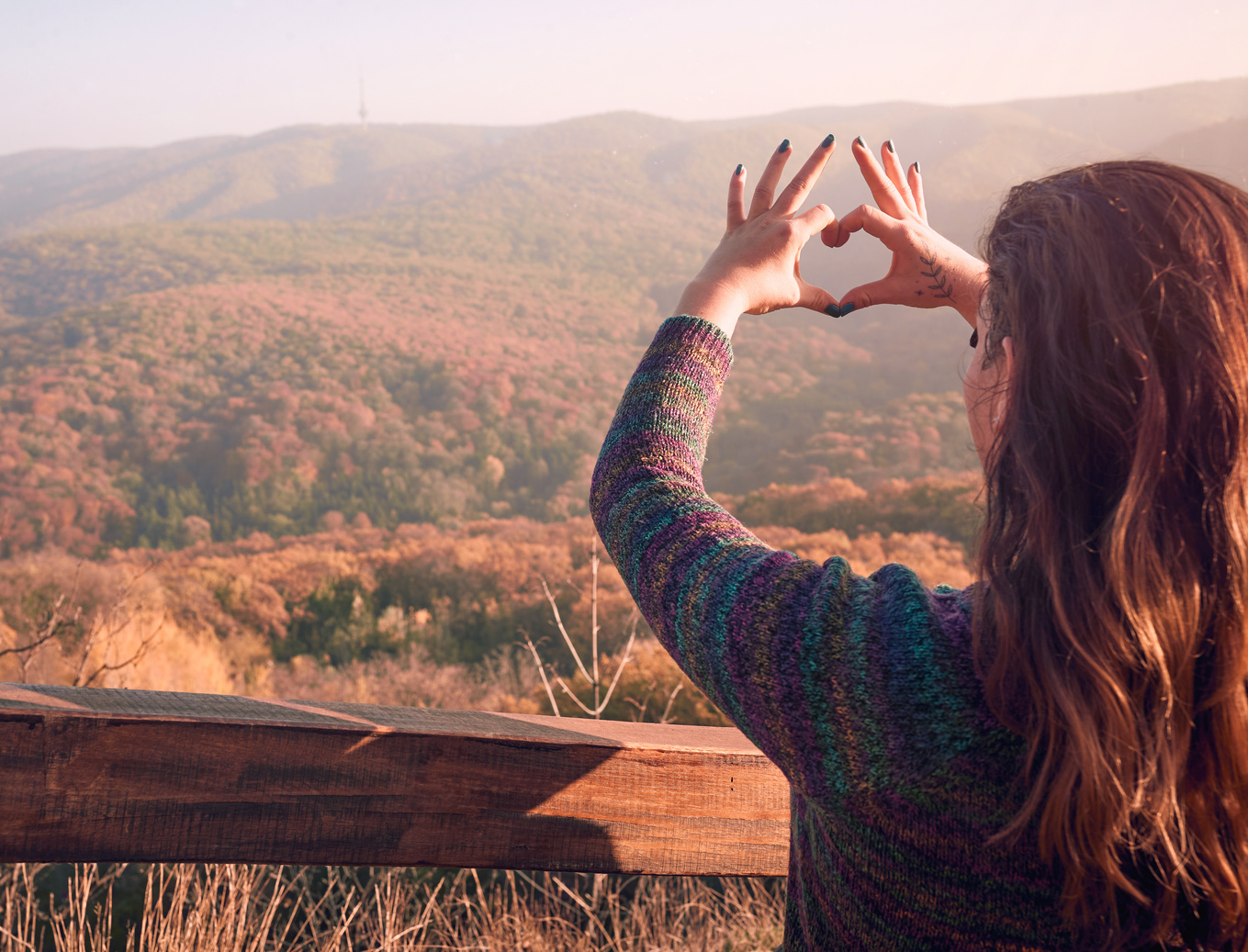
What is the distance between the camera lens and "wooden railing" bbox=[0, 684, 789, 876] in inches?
29.5

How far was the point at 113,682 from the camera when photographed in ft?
14.0

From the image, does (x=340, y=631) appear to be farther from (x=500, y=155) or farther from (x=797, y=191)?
(x=500, y=155)

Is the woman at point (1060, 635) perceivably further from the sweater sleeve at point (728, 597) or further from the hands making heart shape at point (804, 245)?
the hands making heart shape at point (804, 245)

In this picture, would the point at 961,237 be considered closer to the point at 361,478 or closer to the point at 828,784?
the point at 361,478

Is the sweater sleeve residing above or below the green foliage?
above

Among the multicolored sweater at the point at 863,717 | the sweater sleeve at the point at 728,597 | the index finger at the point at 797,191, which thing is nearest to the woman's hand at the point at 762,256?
the index finger at the point at 797,191

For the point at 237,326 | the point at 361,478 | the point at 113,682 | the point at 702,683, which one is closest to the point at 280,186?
the point at 237,326

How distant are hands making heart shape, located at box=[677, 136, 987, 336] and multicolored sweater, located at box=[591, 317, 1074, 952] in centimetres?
25

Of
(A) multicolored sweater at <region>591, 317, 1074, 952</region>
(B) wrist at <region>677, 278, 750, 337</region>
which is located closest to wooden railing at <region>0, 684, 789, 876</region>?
(A) multicolored sweater at <region>591, 317, 1074, 952</region>

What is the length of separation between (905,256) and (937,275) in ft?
0.13

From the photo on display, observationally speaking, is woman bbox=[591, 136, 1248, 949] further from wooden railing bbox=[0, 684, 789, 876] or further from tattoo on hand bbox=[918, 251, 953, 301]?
wooden railing bbox=[0, 684, 789, 876]

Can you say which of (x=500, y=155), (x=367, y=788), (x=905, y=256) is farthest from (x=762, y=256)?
(x=500, y=155)

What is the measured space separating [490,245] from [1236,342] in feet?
116

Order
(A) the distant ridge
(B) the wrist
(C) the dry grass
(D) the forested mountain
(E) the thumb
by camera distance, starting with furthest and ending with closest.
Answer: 1. (A) the distant ridge
2. (D) the forested mountain
3. (C) the dry grass
4. (E) the thumb
5. (B) the wrist
